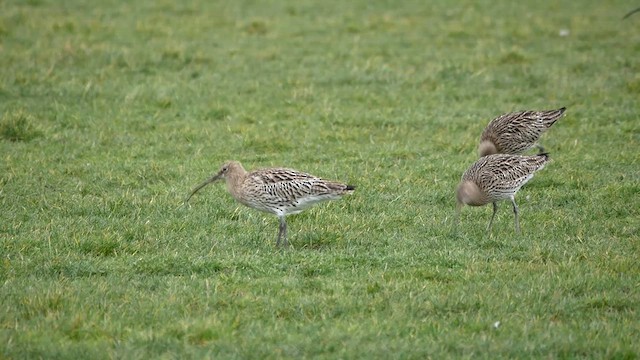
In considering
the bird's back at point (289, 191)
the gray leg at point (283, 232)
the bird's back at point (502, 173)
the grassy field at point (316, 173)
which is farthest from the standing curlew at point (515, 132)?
the gray leg at point (283, 232)

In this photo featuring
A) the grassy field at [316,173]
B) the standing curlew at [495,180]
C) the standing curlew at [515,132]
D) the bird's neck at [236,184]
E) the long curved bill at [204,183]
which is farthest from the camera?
the standing curlew at [515,132]

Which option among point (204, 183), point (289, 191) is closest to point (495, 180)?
point (289, 191)

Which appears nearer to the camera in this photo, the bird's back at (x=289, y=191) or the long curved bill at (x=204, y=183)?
the bird's back at (x=289, y=191)

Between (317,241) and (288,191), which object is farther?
(317,241)

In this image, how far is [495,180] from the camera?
10867 millimetres

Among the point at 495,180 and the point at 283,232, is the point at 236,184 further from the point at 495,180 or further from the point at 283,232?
the point at 495,180

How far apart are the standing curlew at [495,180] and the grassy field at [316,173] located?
1.17 ft

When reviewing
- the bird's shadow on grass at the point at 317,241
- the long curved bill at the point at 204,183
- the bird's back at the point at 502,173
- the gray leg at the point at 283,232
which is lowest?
the bird's shadow on grass at the point at 317,241

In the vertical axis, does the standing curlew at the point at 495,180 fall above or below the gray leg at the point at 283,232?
above

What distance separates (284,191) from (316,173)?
2689 millimetres

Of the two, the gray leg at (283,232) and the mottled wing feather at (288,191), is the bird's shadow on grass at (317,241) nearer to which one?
the gray leg at (283,232)

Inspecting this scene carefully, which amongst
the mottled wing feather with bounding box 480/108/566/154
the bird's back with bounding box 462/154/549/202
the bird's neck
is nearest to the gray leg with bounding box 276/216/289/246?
the bird's neck

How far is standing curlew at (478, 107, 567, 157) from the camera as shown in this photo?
13.1m

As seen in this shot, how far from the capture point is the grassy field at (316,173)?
26.2 feet
